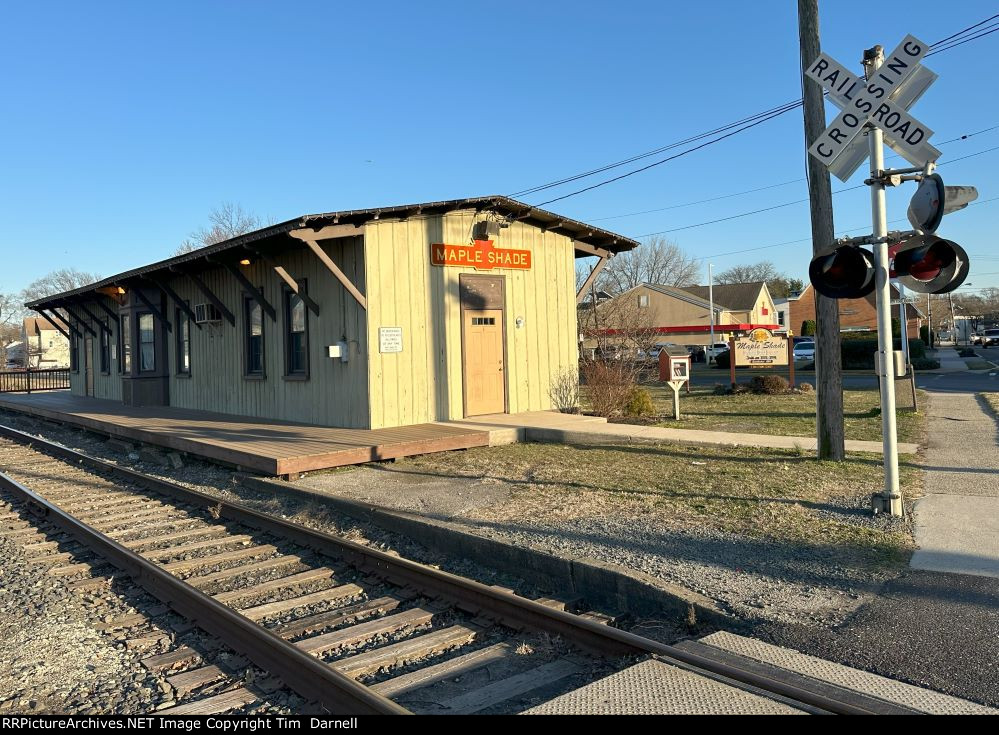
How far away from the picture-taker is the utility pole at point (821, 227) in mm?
9711

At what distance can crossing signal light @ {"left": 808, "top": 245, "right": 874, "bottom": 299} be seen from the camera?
715 cm

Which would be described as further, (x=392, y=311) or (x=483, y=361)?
(x=483, y=361)

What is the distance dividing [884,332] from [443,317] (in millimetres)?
7995

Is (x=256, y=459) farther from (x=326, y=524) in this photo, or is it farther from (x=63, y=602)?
(x=63, y=602)

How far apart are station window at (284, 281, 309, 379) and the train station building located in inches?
1.1

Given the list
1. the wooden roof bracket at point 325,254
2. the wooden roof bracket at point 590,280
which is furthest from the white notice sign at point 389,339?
the wooden roof bracket at point 590,280

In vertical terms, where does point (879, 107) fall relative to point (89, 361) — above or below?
above

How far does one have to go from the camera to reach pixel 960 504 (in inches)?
303

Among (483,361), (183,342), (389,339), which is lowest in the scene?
(483,361)

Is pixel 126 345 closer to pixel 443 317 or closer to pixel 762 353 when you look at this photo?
pixel 443 317

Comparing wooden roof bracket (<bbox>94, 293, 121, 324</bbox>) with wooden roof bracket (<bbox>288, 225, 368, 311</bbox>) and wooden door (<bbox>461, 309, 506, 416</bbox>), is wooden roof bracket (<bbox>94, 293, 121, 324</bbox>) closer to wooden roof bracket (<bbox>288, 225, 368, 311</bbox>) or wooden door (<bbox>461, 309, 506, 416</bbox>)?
wooden roof bracket (<bbox>288, 225, 368, 311</bbox>)

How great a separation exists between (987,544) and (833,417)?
150 inches

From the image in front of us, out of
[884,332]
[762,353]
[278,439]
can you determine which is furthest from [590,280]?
[884,332]
